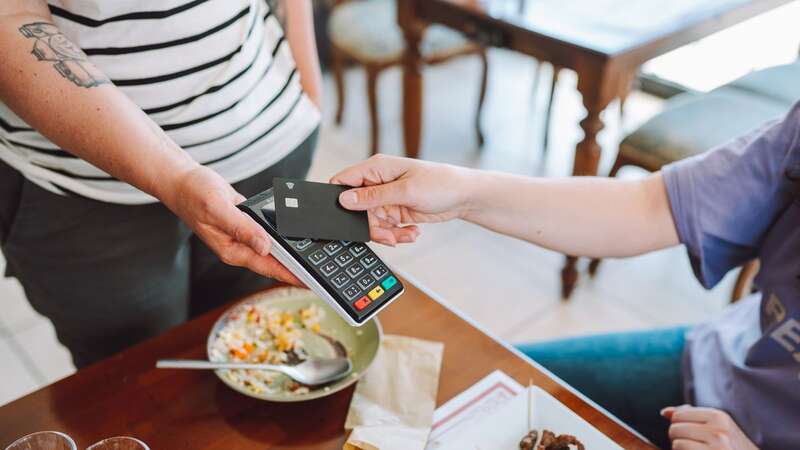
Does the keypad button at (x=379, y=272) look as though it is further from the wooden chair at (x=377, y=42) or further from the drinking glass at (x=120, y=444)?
the wooden chair at (x=377, y=42)

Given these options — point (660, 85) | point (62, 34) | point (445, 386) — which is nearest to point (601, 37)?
point (445, 386)

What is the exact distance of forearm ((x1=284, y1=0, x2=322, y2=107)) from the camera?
1.05 meters

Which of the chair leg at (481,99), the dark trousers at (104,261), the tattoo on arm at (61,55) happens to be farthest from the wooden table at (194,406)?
the chair leg at (481,99)

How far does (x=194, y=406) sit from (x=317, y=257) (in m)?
0.23

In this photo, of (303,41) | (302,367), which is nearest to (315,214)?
(302,367)

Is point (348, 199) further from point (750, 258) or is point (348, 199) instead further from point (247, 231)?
point (750, 258)

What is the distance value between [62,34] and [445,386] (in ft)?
1.92

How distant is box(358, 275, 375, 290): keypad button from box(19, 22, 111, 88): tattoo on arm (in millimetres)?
359

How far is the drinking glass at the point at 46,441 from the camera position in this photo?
0.61 meters

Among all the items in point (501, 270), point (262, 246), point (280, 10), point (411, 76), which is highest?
point (280, 10)

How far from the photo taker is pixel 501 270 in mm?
1955

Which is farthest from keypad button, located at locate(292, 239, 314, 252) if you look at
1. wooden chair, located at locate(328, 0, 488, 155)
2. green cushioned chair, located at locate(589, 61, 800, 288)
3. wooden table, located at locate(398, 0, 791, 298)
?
wooden chair, located at locate(328, 0, 488, 155)

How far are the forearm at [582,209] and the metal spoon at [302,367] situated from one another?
0.26 meters

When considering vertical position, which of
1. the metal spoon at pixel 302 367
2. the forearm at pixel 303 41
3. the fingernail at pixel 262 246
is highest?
the forearm at pixel 303 41
